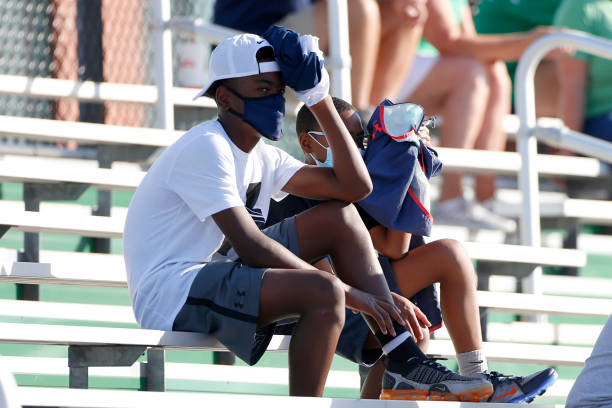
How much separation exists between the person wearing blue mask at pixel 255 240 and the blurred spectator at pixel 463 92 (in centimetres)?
175

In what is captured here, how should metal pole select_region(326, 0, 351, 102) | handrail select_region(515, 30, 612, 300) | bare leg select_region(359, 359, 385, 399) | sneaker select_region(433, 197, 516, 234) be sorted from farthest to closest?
sneaker select_region(433, 197, 516, 234)
handrail select_region(515, 30, 612, 300)
metal pole select_region(326, 0, 351, 102)
bare leg select_region(359, 359, 385, 399)

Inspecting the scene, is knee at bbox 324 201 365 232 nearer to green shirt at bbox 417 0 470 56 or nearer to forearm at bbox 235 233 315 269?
forearm at bbox 235 233 315 269

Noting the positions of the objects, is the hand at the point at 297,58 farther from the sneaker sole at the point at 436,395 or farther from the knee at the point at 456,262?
the sneaker sole at the point at 436,395

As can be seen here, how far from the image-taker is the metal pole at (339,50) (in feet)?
13.0

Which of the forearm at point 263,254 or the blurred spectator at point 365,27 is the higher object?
the blurred spectator at point 365,27

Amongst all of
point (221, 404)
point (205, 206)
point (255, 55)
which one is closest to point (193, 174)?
point (205, 206)

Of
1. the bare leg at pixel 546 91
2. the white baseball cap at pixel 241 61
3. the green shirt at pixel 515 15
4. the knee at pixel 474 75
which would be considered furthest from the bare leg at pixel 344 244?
the green shirt at pixel 515 15

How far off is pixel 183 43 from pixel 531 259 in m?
1.90

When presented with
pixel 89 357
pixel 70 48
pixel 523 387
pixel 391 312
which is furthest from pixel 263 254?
pixel 70 48

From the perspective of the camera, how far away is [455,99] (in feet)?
14.9

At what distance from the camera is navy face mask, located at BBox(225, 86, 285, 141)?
2.68m

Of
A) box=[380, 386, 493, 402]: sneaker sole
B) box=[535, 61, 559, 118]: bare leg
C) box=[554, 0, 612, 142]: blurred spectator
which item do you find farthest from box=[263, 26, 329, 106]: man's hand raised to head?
box=[535, 61, 559, 118]: bare leg

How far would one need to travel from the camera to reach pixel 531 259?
3.96 m

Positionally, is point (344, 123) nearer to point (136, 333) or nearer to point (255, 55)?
point (255, 55)
